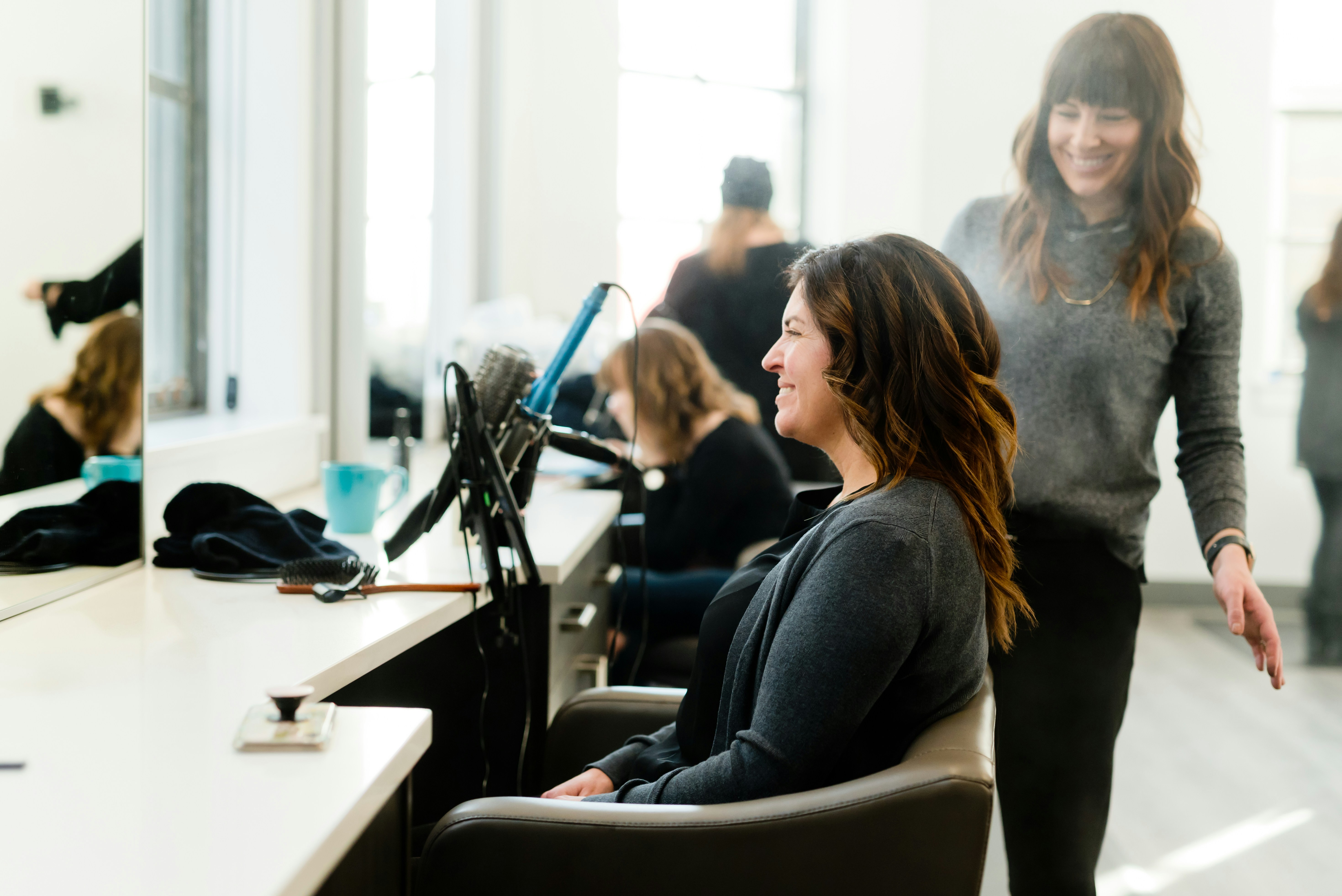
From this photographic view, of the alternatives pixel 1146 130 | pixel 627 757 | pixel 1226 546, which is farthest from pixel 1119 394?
pixel 627 757

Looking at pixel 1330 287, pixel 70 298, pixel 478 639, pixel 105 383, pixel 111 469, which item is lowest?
pixel 478 639

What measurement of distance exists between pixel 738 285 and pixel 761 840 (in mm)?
2265

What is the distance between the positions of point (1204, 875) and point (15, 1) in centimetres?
238

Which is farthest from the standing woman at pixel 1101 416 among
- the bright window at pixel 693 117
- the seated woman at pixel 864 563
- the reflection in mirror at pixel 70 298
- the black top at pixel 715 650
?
the bright window at pixel 693 117

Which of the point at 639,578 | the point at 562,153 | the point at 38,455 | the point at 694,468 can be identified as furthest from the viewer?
the point at 562,153

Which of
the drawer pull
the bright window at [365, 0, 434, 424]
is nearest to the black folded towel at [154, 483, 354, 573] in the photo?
the drawer pull

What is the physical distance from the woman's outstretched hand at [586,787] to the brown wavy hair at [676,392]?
133 centimetres

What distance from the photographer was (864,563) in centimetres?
84

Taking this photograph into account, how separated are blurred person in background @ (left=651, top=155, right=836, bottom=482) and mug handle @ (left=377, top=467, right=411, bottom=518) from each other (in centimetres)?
115

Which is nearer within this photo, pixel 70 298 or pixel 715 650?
pixel 715 650

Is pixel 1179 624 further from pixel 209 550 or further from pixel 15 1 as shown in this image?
pixel 15 1

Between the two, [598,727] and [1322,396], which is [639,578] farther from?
[1322,396]

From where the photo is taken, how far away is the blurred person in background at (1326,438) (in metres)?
3.67

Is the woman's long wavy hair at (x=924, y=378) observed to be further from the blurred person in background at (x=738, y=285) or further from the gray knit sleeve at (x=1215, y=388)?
the blurred person in background at (x=738, y=285)
